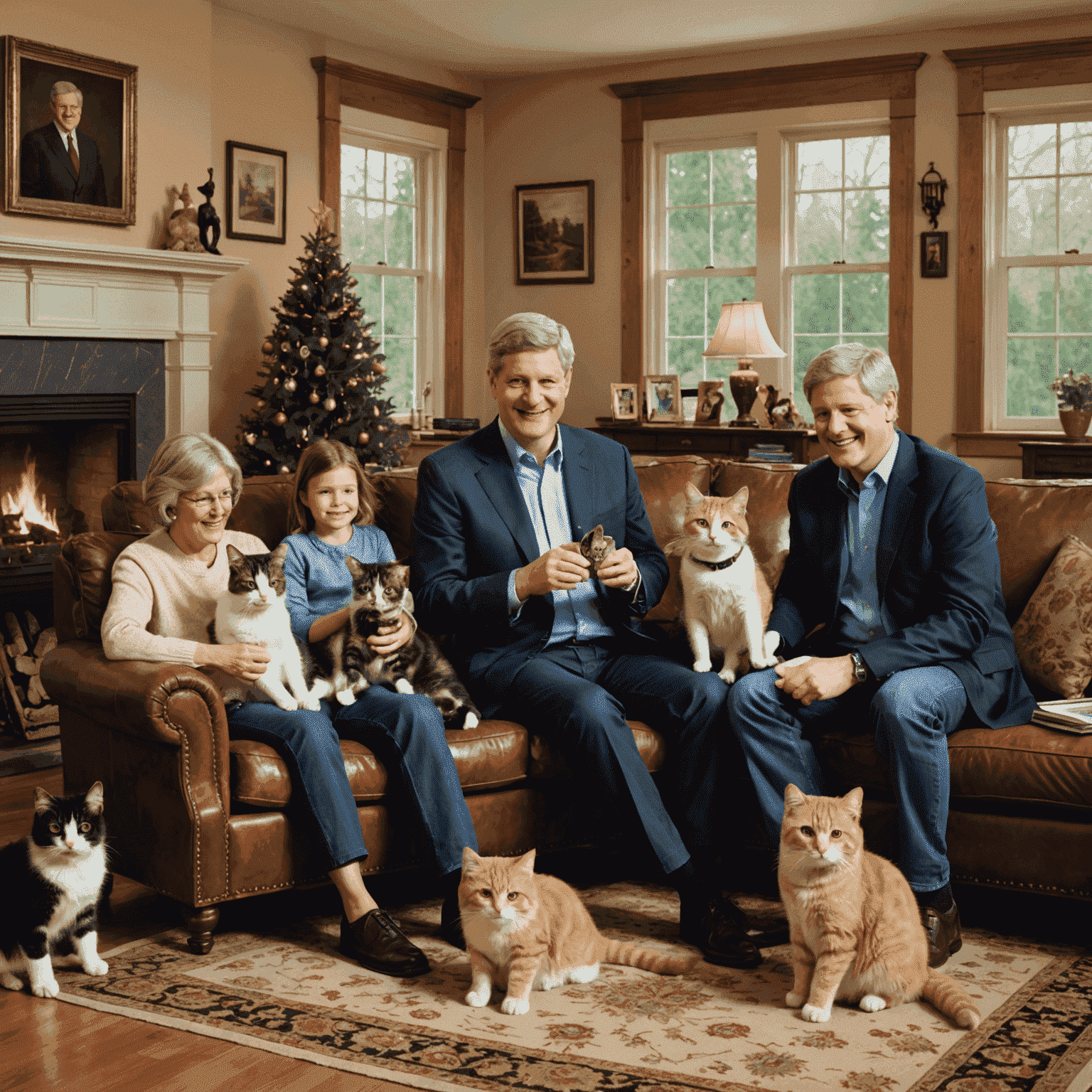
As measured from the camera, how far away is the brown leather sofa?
2.50 metres

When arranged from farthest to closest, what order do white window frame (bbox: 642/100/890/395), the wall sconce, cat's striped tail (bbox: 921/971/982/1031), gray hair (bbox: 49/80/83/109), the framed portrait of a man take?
1. white window frame (bbox: 642/100/890/395)
2. the wall sconce
3. gray hair (bbox: 49/80/83/109)
4. the framed portrait of a man
5. cat's striped tail (bbox: 921/971/982/1031)

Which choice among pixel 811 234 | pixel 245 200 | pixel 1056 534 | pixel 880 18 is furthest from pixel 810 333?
pixel 1056 534

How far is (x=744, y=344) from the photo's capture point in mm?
6180

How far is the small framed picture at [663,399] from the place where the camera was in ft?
22.1

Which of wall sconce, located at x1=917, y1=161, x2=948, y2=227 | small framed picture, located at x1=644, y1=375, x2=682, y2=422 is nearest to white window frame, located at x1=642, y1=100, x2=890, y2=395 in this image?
wall sconce, located at x1=917, y1=161, x2=948, y2=227

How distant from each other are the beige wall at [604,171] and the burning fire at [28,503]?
115 inches

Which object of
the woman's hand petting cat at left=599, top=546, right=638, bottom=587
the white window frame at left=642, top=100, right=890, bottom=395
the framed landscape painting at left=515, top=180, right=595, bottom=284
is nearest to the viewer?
the woman's hand petting cat at left=599, top=546, right=638, bottom=587

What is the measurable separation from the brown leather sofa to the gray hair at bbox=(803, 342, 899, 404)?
66 centimetres

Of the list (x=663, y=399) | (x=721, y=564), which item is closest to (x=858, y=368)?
(x=721, y=564)

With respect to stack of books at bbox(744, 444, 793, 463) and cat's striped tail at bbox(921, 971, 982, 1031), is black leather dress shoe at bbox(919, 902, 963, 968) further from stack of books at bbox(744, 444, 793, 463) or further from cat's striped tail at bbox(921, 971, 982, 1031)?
stack of books at bbox(744, 444, 793, 463)

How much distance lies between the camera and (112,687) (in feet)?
8.43

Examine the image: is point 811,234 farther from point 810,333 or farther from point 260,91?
point 260,91

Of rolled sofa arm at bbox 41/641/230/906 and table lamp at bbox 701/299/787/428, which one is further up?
table lamp at bbox 701/299/787/428

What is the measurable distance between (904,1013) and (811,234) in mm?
5144
